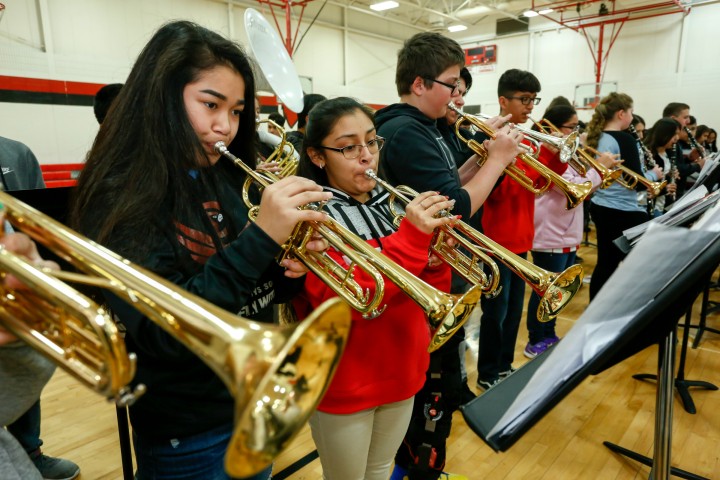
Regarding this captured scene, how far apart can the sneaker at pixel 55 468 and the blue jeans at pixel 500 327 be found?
92.1 inches

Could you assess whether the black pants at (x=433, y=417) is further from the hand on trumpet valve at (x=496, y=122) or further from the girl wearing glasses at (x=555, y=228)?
the girl wearing glasses at (x=555, y=228)

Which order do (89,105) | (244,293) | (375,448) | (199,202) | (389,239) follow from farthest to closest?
(89,105), (375,448), (389,239), (199,202), (244,293)

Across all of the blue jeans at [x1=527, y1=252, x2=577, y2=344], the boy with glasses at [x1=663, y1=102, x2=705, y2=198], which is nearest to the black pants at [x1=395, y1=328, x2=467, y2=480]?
the blue jeans at [x1=527, y1=252, x2=577, y2=344]

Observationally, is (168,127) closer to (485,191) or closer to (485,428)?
(485,428)

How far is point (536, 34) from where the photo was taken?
1305 cm

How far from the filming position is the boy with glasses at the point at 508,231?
2666mm

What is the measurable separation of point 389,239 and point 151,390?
2.60 feet

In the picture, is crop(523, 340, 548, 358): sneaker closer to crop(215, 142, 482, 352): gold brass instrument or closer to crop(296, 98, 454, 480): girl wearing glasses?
crop(296, 98, 454, 480): girl wearing glasses

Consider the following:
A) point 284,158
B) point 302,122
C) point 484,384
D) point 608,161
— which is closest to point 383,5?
point 302,122

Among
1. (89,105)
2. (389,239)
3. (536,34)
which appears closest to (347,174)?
(389,239)

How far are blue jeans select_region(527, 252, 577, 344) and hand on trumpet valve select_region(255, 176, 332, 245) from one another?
2.71 metres

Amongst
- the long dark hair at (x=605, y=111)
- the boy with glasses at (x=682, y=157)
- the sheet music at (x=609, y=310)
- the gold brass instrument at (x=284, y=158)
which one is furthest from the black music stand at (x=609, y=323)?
the boy with glasses at (x=682, y=157)

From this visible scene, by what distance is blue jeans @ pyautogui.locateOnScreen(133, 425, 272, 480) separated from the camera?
1125 millimetres

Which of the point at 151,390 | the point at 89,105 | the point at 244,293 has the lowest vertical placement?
the point at 151,390
